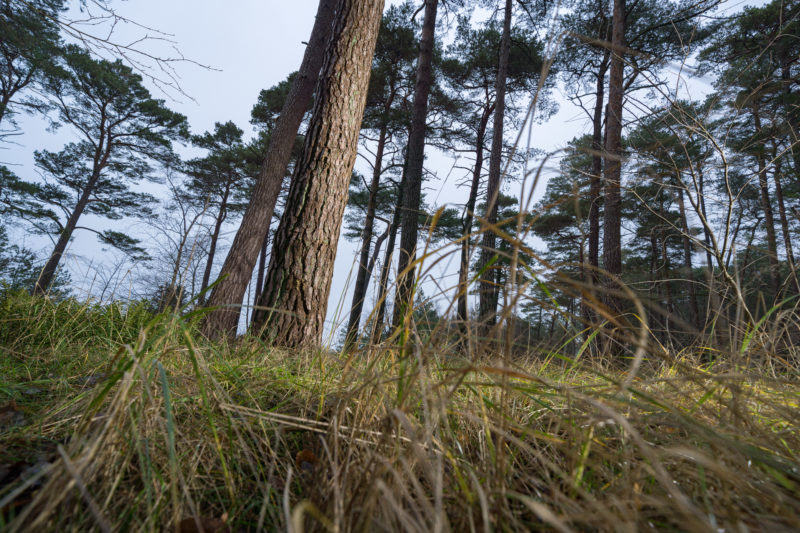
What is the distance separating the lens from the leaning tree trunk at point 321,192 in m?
2.45

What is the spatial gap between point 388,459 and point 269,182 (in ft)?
16.6

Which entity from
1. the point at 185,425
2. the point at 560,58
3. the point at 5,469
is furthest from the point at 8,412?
the point at 560,58

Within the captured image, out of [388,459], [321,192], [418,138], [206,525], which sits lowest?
[206,525]

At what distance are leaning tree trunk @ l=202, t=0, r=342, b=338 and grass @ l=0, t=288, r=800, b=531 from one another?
3609mm

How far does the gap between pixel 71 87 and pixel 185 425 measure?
19.8m

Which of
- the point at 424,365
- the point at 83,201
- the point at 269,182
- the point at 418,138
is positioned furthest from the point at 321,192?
the point at 83,201

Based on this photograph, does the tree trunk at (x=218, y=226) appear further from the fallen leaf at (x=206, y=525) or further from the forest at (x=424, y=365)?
the fallen leaf at (x=206, y=525)

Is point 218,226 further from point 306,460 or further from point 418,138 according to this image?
point 306,460

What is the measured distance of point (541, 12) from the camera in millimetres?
9531

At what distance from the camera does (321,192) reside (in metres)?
2.60

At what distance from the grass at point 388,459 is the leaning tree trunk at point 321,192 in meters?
1.25

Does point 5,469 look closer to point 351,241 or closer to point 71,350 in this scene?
point 71,350

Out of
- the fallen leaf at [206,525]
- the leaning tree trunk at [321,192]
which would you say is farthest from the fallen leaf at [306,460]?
the leaning tree trunk at [321,192]

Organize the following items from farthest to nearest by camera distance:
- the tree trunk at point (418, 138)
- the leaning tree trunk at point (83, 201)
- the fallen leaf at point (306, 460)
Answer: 1. the leaning tree trunk at point (83, 201)
2. the tree trunk at point (418, 138)
3. the fallen leaf at point (306, 460)
